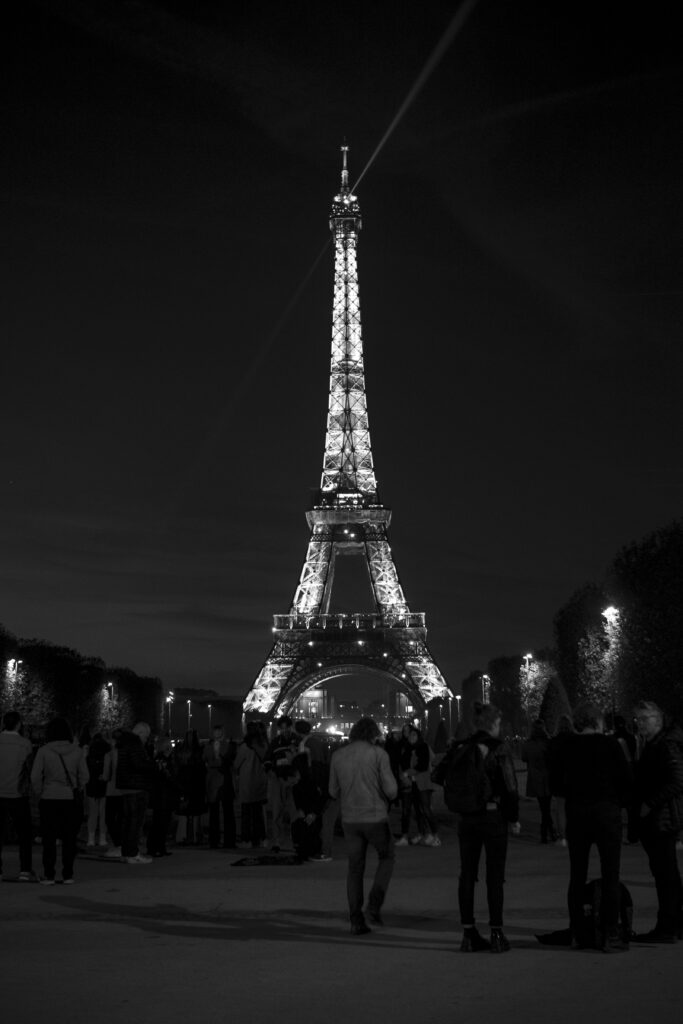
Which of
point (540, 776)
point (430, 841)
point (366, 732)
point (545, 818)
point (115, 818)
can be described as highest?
point (366, 732)

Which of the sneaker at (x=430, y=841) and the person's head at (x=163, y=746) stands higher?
the person's head at (x=163, y=746)

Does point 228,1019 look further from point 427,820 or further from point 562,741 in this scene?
point 427,820

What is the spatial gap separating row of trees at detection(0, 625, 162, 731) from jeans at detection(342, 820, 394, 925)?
5783 cm

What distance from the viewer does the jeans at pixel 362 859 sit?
10.9 m

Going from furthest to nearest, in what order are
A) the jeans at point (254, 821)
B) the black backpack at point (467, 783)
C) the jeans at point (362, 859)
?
the jeans at point (254, 821) < the jeans at point (362, 859) < the black backpack at point (467, 783)

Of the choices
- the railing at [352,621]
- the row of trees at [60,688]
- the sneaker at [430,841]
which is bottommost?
the sneaker at [430,841]

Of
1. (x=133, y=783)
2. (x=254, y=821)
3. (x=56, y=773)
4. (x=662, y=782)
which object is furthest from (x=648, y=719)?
(x=254, y=821)

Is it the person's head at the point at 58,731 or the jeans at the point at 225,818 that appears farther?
the jeans at the point at 225,818

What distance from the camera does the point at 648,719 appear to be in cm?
1059

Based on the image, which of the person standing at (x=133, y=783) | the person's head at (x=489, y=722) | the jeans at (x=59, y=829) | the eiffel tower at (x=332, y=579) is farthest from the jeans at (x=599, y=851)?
the eiffel tower at (x=332, y=579)

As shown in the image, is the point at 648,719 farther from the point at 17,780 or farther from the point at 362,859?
the point at 17,780

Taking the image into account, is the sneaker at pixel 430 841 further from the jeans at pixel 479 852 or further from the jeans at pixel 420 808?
the jeans at pixel 479 852

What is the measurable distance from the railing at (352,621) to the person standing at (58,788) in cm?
6998

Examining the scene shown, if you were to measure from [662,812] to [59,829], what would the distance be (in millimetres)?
7238
